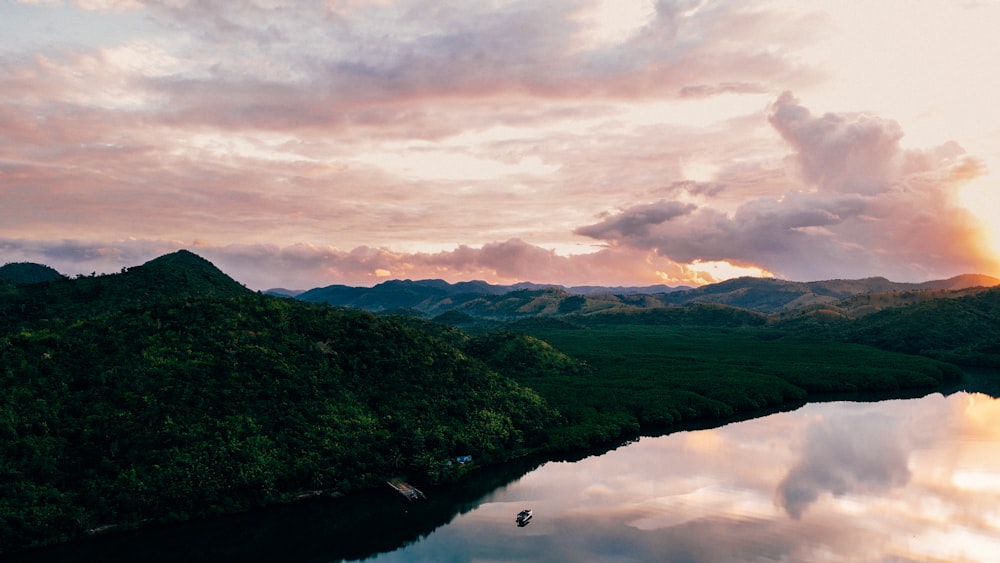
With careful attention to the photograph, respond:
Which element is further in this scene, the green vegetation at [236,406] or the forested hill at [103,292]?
the forested hill at [103,292]

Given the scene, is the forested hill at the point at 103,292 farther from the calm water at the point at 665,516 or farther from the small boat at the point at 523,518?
the small boat at the point at 523,518

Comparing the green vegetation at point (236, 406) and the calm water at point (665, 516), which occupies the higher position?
the green vegetation at point (236, 406)

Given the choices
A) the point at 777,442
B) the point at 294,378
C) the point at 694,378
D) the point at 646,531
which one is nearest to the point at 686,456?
the point at 777,442

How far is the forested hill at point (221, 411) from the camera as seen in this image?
59.6 metres

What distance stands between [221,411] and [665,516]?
184 feet

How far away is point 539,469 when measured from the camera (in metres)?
81.6

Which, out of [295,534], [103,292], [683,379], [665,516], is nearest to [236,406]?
[295,534]

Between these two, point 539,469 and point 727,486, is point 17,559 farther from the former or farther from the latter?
point 727,486

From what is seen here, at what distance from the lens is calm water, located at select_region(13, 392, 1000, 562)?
2213 inches

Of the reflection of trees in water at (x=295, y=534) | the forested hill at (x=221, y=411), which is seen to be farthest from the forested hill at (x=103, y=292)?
the reflection of trees in water at (x=295, y=534)

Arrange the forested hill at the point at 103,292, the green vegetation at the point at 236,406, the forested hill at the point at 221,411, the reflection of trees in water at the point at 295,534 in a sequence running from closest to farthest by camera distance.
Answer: the reflection of trees in water at the point at 295,534 → the forested hill at the point at 221,411 → the green vegetation at the point at 236,406 → the forested hill at the point at 103,292

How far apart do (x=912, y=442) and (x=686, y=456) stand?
42821 mm

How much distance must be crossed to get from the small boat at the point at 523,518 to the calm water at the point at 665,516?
792mm

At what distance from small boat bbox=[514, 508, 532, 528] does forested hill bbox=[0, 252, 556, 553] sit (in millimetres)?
14781
